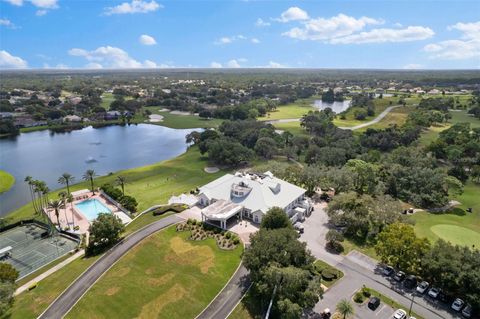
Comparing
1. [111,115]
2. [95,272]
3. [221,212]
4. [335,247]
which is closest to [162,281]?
[95,272]

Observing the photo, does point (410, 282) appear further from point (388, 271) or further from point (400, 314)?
point (400, 314)

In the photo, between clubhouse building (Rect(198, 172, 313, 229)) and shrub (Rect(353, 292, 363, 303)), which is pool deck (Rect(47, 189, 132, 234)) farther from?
shrub (Rect(353, 292, 363, 303))

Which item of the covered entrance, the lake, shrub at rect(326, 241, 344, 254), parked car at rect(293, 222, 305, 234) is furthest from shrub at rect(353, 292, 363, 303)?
the lake

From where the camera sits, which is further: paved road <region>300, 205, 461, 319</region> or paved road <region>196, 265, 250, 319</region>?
paved road <region>300, 205, 461, 319</region>

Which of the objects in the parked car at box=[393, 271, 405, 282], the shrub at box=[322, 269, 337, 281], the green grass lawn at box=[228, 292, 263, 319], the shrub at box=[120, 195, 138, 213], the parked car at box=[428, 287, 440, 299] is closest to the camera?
the green grass lawn at box=[228, 292, 263, 319]

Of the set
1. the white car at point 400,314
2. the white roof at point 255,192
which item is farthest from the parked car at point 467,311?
the white roof at point 255,192

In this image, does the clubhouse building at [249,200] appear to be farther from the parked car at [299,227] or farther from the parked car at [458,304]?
the parked car at [458,304]

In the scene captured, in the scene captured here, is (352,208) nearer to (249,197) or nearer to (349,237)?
(349,237)
